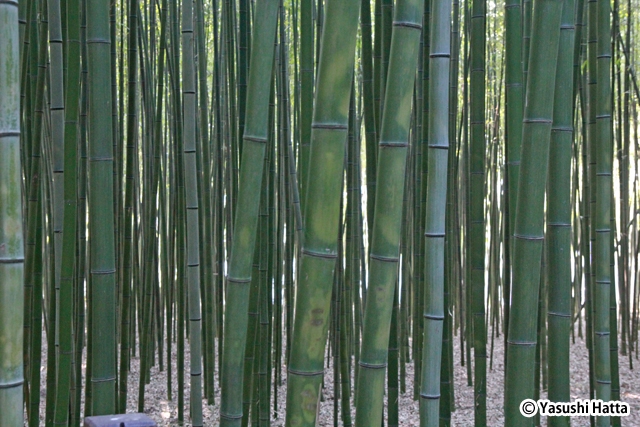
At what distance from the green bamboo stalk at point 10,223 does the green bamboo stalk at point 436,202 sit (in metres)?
0.58

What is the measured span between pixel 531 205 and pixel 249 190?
1.48 feet

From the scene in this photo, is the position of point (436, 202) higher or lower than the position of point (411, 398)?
higher

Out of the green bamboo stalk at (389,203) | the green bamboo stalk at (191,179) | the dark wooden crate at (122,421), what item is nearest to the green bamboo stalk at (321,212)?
the green bamboo stalk at (389,203)

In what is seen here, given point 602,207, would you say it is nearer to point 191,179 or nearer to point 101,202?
point 191,179

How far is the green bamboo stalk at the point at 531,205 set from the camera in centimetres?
99

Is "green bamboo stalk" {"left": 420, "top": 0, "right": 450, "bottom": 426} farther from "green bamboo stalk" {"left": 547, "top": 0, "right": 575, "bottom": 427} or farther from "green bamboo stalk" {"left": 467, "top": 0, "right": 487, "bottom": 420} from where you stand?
"green bamboo stalk" {"left": 467, "top": 0, "right": 487, "bottom": 420}

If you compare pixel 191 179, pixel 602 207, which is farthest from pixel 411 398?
pixel 191 179

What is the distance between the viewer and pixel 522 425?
1061 millimetres

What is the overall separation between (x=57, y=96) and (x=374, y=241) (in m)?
0.90

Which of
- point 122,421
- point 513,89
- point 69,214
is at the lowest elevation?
point 122,421

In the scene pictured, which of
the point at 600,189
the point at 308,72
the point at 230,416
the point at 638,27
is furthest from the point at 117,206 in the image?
the point at 638,27

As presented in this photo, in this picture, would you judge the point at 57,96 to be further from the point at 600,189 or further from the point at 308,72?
the point at 600,189

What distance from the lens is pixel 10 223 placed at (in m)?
0.76

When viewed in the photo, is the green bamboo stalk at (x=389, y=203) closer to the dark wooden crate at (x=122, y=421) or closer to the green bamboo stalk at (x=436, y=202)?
the green bamboo stalk at (x=436, y=202)
